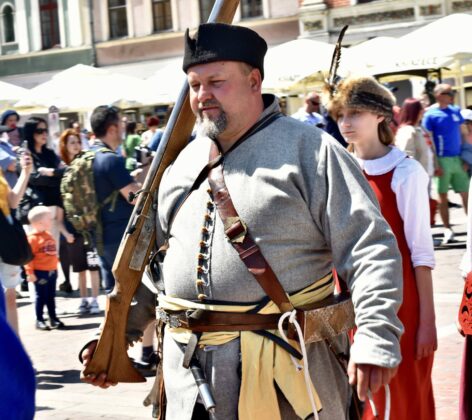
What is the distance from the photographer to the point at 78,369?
790 centimetres

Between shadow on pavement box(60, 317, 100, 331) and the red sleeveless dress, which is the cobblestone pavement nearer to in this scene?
shadow on pavement box(60, 317, 100, 331)

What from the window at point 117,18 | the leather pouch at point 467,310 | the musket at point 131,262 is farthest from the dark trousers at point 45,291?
the window at point 117,18

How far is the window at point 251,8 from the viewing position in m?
31.5

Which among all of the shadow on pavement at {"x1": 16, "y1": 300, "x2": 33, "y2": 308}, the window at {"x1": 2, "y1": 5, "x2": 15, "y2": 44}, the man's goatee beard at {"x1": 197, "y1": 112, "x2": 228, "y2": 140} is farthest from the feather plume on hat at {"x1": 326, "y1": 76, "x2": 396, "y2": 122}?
the window at {"x1": 2, "y1": 5, "x2": 15, "y2": 44}

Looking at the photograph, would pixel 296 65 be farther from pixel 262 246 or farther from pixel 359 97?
pixel 262 246

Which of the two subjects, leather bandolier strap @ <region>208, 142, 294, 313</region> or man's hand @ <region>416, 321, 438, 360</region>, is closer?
leather bandolier strap @ <region>208, 142, 294, 313</region>

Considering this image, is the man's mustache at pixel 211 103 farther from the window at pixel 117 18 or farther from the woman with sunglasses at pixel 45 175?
the window at pixel 117 18

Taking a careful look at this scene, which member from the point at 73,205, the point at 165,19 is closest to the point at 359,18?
the point at 165,19

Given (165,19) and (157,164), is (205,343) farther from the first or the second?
(165,19)

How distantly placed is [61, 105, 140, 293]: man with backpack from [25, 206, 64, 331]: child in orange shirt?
3.96 feet

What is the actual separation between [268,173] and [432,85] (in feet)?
51.7

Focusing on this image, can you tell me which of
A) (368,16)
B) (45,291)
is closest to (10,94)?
(45,291)

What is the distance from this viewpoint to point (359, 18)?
1141 inches

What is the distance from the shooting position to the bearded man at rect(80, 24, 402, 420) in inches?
123
